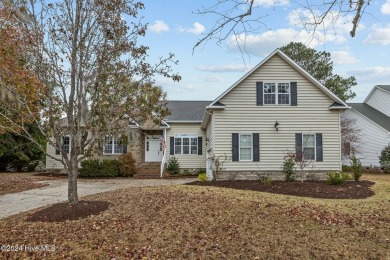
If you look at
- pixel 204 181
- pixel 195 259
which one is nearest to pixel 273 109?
pixel 204 181

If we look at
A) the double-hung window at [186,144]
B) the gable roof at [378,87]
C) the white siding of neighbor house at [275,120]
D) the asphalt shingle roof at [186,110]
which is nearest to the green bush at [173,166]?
the double-hung window at [186,144]

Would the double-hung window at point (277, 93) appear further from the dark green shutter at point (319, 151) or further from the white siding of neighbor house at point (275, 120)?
the dark green shutter at point (319, 151)

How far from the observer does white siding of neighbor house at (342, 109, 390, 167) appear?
2498 cm

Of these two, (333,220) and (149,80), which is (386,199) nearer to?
(333,220)

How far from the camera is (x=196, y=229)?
6648mm

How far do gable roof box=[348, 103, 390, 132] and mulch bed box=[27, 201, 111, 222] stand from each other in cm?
2356

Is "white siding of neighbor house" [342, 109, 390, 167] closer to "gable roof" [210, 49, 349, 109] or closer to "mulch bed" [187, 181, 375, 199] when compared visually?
"gable roof" [210, 49, 349, 109]

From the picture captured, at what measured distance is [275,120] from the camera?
16016mm

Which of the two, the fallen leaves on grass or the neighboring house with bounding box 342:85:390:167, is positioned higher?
the neighboring house with bounding box 342:85:390:167

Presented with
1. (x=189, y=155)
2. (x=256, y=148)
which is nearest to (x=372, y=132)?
(x=189, y=155)

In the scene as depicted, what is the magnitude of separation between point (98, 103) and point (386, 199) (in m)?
8.74

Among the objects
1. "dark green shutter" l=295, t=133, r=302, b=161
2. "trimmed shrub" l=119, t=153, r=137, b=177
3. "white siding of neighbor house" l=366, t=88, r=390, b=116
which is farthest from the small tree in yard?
"white siding of neighbor house" l=366, t=88, r=390, b=116

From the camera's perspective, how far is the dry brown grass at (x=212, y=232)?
5.64 m

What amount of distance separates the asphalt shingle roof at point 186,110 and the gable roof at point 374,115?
12848 millimetres
